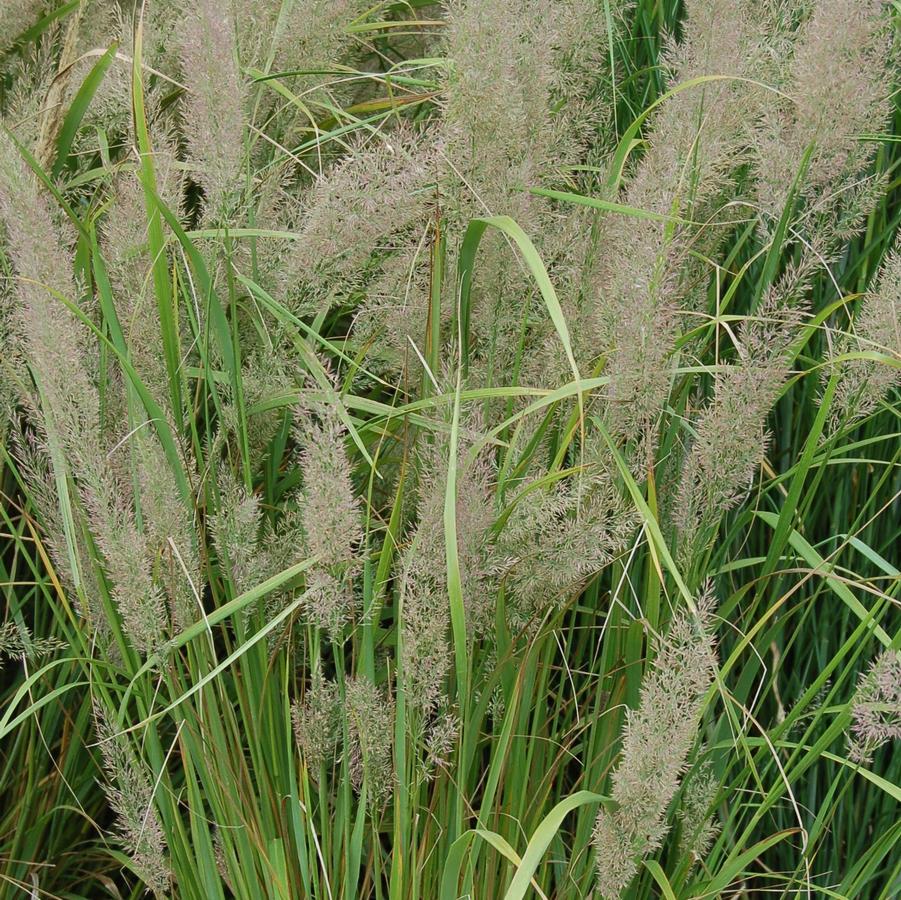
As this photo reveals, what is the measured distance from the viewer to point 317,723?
1126 mm

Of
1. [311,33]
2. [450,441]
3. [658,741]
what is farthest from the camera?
[311,33]

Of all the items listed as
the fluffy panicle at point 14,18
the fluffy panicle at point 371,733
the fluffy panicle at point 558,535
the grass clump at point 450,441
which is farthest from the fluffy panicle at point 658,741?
the fluffy panicle at point 14,18

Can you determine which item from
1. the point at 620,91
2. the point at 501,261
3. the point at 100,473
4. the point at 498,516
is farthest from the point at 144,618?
the point at 620,91

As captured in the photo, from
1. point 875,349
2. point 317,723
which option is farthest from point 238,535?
point 875,349

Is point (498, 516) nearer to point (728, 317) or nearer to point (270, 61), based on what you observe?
point (728, 317)

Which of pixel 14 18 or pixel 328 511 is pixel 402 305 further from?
pixel 14 18

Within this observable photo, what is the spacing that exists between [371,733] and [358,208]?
50 cm

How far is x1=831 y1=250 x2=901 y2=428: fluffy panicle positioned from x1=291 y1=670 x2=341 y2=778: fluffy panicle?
594 millimetres

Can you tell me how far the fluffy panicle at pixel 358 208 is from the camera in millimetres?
1090

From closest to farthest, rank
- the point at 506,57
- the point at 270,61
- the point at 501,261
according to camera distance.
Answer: the point at 506,57 < the point at 501,261 < the point at 270,61

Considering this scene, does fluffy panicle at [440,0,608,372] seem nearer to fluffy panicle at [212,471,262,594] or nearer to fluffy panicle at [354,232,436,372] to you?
fluffy panicle at [354,232,436,372]

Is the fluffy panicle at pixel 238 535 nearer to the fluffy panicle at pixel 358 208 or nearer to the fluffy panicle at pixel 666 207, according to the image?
the fluffy panicle at pixel 358 208

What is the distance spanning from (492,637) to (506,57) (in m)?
0.58

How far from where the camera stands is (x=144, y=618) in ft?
3.50
